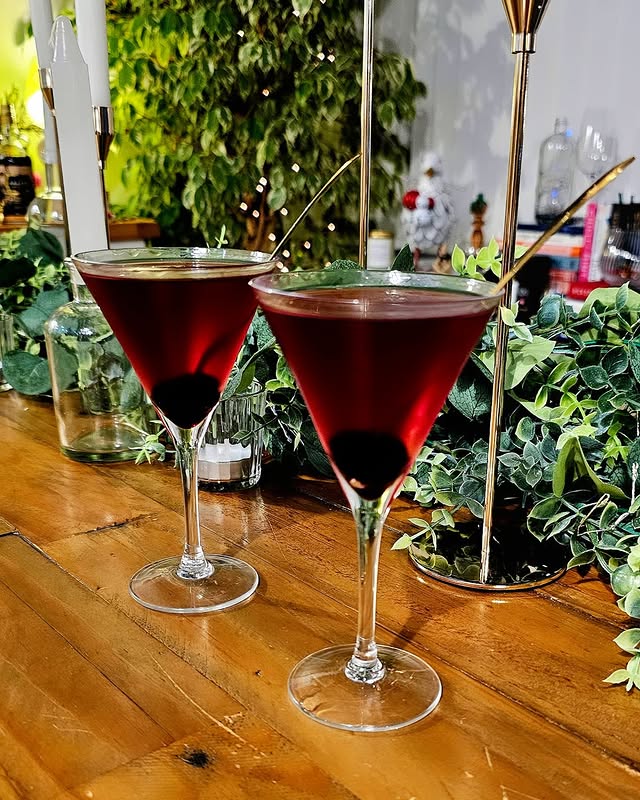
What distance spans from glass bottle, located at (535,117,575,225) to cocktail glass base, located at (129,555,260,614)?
3.09m

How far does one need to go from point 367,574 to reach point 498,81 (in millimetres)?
3686

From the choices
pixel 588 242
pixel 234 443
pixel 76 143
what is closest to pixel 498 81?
pixel 588 242

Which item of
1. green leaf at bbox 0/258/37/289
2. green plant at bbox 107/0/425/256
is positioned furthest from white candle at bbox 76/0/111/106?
green plant at bbox 107/0/425/256

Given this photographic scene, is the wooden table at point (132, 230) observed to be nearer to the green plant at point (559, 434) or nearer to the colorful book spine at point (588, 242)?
the colorful book spine at point (588, 242)

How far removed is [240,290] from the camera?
23.0 inches

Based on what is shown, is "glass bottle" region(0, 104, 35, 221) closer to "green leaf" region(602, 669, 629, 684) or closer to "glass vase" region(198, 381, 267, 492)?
"glass vase" region(198, 381, 267, 492)

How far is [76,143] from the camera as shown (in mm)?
864

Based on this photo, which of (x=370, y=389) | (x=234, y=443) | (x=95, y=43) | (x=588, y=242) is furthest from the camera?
(x=588, y=242)

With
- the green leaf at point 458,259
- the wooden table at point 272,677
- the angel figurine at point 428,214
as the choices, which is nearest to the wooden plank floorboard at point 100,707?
the wooden table at point 272,677

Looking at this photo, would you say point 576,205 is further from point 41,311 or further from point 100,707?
point 41,311

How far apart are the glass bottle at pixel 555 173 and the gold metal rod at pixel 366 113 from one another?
293 cm

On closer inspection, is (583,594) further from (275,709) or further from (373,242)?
(373,242)

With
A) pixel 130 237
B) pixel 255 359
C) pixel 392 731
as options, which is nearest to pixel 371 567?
pixel 392 731

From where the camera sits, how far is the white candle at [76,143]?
0.84 metres
